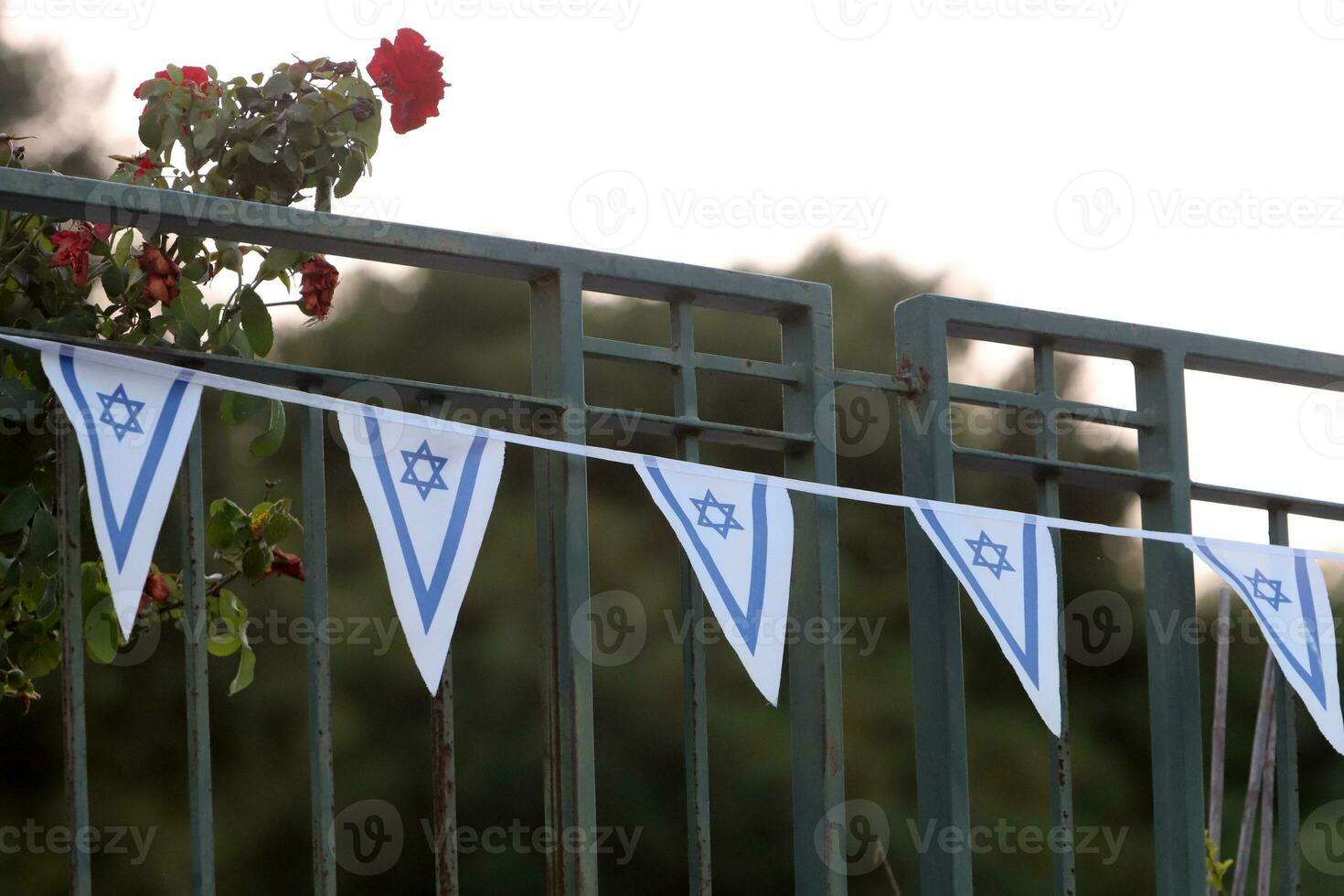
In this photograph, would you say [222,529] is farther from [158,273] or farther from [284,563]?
[158,273]

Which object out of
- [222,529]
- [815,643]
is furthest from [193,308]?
[815,643]

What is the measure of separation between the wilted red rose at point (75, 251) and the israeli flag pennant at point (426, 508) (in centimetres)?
65

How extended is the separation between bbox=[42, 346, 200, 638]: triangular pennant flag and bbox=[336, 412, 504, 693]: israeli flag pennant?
0.24 metres

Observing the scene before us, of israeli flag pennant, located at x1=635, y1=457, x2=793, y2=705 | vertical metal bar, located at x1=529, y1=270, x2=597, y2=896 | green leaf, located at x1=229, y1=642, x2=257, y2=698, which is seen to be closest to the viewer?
vertical metal bar, located at x1=529, y1=270, x2=597, y2=896

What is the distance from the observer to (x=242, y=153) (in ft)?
8.93

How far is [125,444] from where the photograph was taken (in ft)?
6.38

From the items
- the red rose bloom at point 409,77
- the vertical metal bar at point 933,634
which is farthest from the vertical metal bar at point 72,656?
the vertical metal bar at point 933,634

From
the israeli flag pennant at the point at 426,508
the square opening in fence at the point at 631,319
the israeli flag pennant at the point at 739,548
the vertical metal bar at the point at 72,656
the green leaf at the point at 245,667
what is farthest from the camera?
the square opening in fence at the point at 631,319

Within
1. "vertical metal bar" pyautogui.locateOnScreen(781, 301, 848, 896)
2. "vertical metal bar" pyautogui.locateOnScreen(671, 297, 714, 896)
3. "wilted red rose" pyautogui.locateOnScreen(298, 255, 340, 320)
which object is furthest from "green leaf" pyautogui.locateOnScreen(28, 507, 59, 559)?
"vertical metal bar" pyautogui.locateOnScreen(781, 301, 848, 896)

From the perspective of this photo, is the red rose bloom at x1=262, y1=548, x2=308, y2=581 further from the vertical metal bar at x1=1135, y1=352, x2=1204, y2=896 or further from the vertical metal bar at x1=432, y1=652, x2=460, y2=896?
the vertical metal bar at x1=1135, y1=352, x2=1204, y2=896

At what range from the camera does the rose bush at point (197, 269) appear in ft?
8.42

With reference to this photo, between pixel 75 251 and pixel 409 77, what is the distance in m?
0.67

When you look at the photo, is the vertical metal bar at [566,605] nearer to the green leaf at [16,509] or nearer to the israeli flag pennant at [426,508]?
the israeli flag pennant at [426,508]

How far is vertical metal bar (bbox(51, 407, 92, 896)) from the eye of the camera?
1846 mm
